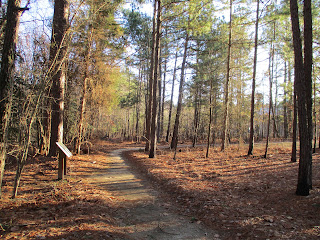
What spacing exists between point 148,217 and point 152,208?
56cm

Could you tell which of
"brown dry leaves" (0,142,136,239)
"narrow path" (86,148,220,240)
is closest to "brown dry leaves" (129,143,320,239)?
"narrow path" (86,148,220,240)

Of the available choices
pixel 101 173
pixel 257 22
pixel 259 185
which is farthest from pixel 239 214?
pixel 257 22

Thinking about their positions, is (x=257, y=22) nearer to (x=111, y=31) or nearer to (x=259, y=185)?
(x=111, y=31)

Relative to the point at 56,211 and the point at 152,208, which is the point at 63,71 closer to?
the point at 56,211

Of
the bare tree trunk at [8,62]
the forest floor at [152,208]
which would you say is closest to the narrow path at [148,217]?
the forest floor at [152,208]

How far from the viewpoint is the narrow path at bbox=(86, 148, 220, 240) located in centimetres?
401

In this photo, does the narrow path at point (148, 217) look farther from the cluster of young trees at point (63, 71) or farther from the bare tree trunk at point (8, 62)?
the bare tree trunk at point (8, 62)

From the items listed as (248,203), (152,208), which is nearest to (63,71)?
A: (152,208)

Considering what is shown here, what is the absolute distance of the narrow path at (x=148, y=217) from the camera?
4.01 m

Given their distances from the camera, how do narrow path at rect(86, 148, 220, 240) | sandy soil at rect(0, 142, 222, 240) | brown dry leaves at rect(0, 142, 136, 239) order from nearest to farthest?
brown dry leaves at rect(0, 142, 136, 239) < sandy soil at rect(0, 142, 222, 240) < narrow path at rect(86, 148, 220, 240)

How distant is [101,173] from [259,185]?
6.56 m

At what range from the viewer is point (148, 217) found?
4.75m

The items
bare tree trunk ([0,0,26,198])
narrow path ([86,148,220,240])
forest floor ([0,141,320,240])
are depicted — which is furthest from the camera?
bare tree trunk ([0,0,26,198])

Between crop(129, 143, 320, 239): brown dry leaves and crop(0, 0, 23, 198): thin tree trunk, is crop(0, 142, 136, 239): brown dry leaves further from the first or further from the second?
crop(129, 143, 320, 239): brown dry leaves
